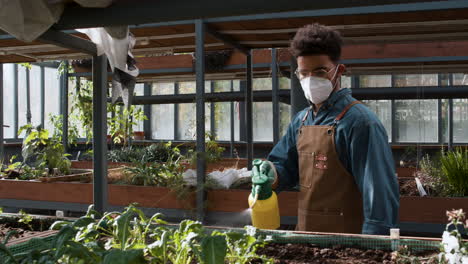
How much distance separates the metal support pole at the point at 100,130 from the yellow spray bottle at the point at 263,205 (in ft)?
2.13

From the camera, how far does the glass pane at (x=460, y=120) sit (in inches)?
324

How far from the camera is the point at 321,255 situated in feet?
4.00

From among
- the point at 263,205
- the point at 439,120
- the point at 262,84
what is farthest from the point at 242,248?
the point at 262,84

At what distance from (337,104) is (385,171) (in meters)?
0.39

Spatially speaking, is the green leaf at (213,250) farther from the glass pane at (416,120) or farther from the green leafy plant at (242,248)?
the glass pane at (416,120)

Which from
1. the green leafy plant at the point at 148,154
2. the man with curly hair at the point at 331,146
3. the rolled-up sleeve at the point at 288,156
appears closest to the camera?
the man with curly hair at the point at 331,146

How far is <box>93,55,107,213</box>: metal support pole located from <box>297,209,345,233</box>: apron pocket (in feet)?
2.99

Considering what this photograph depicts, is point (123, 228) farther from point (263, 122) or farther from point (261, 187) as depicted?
point (263, 122)

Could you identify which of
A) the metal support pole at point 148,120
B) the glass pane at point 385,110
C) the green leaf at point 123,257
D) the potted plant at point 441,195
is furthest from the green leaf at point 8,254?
the metal support pole at point 148,120

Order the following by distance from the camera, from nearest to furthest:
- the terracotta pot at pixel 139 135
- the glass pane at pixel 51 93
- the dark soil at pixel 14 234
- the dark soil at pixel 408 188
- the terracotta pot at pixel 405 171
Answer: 1. the dark soil at pixel 14 234
2. the dark soil at pixel 408 188
3. the terracotta pot at pixel 405 171
4. the terracotta pot at pixel 139 135
5. the glass pane at pixel 51 93

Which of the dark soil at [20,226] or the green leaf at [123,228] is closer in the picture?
the green leaf at [123,228]

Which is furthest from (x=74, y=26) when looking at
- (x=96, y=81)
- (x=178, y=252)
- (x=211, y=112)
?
(x=211, y=112)

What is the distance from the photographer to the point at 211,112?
10398mm

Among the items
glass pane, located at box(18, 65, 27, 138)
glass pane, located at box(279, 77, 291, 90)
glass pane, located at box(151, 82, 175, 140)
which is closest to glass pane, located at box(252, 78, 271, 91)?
glass pane, located at box(279, 77, 291, 90)
